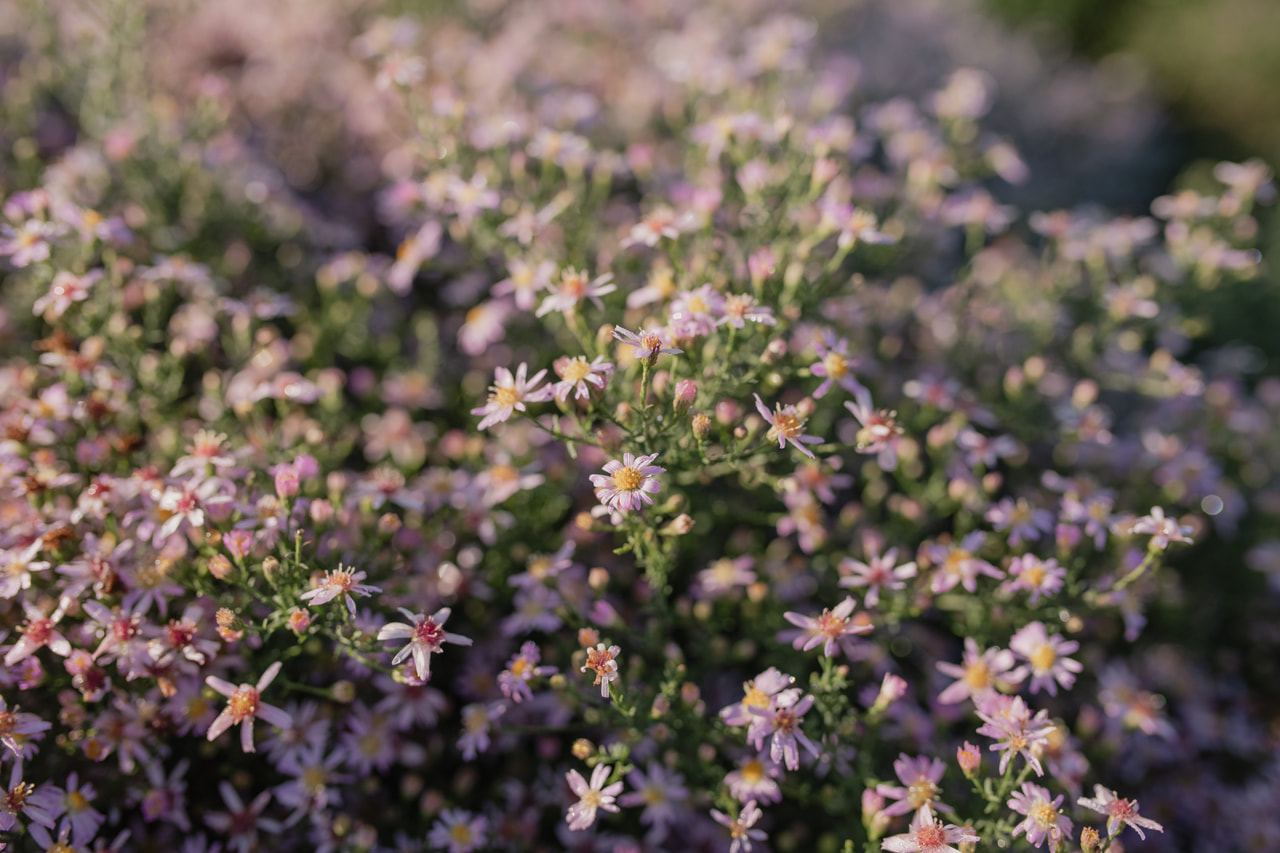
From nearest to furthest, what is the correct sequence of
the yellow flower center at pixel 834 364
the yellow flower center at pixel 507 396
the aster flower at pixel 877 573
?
the yellow flower center at pixel 507 396, the yellow flower center at pixel 834 364, the aster flower at pixel 877 573

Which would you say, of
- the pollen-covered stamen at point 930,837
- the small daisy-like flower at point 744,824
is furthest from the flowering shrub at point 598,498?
the small daisy-like flower at point 744,824

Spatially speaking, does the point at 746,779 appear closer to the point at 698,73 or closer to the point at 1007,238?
the point at 698,73

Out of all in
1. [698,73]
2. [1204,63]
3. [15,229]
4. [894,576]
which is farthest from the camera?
[1204,63]

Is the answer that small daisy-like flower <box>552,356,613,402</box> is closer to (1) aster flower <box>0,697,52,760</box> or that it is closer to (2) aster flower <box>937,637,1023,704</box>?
(2) aster flower <box>937,637,1023,704</box>

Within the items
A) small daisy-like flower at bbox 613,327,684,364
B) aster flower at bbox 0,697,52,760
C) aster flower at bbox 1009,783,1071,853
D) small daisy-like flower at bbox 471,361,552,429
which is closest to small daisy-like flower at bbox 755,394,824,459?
small daisy-like flower at bbox 613,327,684,364

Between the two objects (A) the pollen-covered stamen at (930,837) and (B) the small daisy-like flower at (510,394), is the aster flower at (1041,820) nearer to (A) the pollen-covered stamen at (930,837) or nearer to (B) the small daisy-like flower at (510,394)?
(A) the pollen-covered stamen at (930,837)

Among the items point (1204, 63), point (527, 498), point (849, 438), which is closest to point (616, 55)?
point (849, 438)

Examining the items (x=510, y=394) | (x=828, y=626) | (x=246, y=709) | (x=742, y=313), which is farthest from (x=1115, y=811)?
(x=246, y=709)
